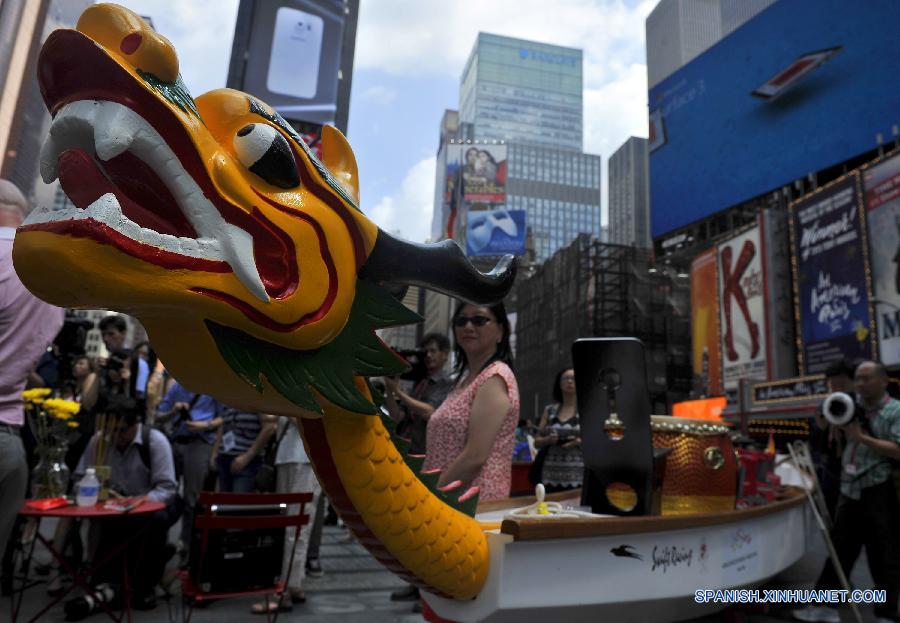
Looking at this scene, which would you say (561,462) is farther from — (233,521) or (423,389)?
(233,521)

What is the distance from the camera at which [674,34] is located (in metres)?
51.1

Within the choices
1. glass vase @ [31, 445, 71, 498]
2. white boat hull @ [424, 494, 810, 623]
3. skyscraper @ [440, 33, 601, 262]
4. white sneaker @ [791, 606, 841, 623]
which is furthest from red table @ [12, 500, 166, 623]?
skyscraper @ [440, 33, 601, 262]

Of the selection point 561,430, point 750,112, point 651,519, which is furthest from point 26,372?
point 750,112

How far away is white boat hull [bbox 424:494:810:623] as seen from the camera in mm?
1387

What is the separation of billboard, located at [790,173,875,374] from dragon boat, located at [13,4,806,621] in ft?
53.0

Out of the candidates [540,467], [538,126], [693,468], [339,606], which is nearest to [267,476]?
[339,606]

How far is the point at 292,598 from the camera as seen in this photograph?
11.5 ft

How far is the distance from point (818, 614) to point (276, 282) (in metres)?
4.07

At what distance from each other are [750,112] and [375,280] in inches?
977

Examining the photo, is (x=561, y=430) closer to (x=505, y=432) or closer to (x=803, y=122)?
(x=505, y=432)

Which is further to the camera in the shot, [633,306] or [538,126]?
[538,126]

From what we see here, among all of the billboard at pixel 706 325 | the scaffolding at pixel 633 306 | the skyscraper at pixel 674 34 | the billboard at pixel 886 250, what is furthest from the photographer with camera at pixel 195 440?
the skyscraper at pixel 674 34

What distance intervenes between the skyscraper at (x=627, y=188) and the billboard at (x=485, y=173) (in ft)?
119

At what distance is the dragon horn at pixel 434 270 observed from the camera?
1.26m
